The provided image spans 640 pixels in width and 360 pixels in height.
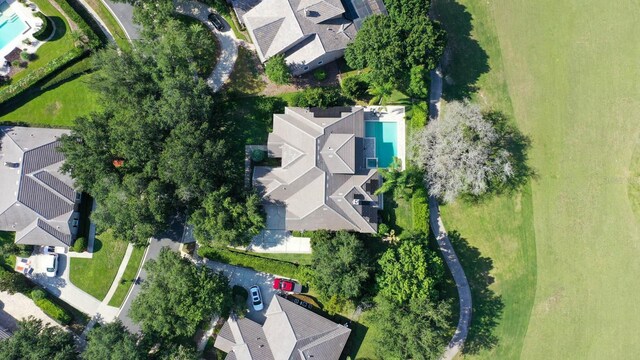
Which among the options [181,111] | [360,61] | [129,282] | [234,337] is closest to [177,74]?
[181,111]

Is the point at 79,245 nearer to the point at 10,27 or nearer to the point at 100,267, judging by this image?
the point at 100,267

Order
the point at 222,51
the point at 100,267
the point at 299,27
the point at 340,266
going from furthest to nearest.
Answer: the point at 222,51
the point at 100,267
the point at 299,27
the point at 340,266

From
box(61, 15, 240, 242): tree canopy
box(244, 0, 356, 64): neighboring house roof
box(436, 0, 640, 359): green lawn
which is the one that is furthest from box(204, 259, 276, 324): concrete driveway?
box(244, 0, 356, 64): neighboring house roof

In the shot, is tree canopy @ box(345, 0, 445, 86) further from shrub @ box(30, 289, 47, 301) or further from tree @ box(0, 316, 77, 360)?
shrub @ box(30, 289, 47, 301)

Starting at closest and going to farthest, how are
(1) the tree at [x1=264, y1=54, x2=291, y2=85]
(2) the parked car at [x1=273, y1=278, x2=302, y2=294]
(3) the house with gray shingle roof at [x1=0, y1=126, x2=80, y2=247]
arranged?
(1) the tree at [x1=264, y1=54, x2=291, y2=85] < (3) the house with gray shingle roof at [x1=0, y1=126, x2=80, y2=247] < (2) the parked car at [x1=273, y1=278, x2=302, y2=294]

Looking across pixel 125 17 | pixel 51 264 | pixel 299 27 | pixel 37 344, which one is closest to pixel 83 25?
pixel 125 17
